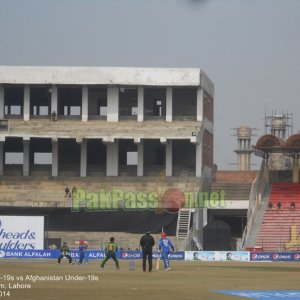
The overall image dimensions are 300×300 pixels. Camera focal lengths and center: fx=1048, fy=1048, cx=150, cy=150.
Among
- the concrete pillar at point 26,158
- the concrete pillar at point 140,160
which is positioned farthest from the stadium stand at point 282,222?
the concrete pillar at point 26,158

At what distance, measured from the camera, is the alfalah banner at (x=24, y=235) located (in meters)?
72.6

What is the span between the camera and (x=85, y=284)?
117 feet

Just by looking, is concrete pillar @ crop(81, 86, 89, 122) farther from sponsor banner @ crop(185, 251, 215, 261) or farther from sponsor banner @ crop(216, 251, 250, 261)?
sponsor banner @ crop(216, 251, 250, 261)

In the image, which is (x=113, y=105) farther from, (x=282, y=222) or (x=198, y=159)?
(x=282, y=222)

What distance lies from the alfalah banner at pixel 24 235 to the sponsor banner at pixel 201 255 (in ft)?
33.5

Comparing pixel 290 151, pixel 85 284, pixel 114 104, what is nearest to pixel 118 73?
pixel 114 104

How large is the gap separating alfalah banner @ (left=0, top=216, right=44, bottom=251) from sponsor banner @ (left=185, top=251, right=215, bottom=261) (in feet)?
33.5

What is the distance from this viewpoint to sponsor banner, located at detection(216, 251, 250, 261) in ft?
235

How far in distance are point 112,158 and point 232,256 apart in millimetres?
21122

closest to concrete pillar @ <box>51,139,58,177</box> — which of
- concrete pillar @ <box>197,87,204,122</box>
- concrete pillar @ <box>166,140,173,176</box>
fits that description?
concrete pillar @ <box>166,140,173,176</box>

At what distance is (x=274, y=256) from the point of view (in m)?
72.2

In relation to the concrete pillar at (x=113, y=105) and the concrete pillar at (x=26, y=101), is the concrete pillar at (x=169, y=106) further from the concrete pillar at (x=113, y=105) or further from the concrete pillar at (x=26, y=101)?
the concrete pillar at (x=26, y=101)

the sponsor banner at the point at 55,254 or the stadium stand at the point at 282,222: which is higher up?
the stadium stand at the point at 282,222

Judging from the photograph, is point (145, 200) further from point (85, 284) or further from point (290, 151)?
point (85, 284)
